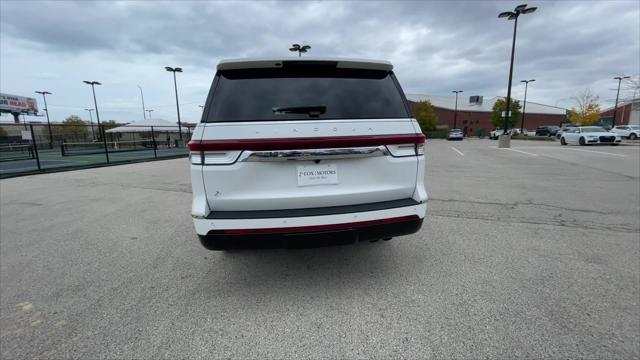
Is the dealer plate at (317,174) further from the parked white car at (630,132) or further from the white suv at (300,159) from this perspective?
the parked white car at (630,132)

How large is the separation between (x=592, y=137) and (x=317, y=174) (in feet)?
83.0

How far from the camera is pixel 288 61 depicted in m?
2.38

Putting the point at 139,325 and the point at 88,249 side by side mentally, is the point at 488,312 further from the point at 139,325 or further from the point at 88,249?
the point at 88,249

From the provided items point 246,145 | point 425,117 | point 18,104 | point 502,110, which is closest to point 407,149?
point 246,145

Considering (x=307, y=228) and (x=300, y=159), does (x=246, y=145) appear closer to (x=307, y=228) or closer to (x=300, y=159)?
(x=300, y=159)

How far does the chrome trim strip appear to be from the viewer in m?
2.09

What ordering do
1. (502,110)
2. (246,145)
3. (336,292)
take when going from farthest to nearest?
(502,110) → (336,292) → (246,145)

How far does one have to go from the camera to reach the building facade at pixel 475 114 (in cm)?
7456

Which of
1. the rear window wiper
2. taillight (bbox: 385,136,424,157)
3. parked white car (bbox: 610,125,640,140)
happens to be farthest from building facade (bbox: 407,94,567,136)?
the rear window wiper

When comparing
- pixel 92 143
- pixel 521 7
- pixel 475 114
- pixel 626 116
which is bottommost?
pixel 92 143

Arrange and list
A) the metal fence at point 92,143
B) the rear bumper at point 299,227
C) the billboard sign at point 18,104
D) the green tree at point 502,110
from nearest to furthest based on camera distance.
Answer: the rear bumper at point 299,227, the metal fence at point 92,143, the billboard sign at point 18,104, the green tree at point 502,110

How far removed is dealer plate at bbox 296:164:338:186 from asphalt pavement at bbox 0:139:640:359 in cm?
104

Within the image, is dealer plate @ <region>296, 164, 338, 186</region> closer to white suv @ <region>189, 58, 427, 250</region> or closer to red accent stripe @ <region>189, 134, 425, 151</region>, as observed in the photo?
white suv @ <region>189, 58, 427, 250</region>

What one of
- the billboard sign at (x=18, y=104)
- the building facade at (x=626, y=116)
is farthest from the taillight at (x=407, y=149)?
the building facade at (x=626, y=116)
